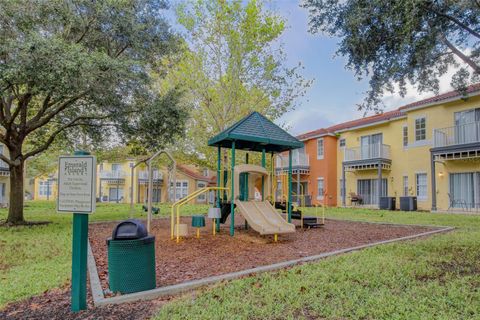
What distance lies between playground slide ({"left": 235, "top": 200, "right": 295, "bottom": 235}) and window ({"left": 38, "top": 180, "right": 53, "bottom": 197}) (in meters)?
45.7

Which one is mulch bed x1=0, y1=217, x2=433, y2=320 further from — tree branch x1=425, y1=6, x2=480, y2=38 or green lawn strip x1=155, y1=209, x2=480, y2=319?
tree branch x1=425, y1=6, x2=480, y2=38

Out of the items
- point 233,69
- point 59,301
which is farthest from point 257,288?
point 233,69

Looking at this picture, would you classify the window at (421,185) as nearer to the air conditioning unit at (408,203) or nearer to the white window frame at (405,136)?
the air conditioning unit at (408,203)

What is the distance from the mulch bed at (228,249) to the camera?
5742 mm

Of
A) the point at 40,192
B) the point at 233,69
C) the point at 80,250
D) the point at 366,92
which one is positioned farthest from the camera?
the point at 40,192

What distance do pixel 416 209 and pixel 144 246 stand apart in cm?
2055

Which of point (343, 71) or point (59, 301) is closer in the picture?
point (59, 301)

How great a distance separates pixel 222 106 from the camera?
20.0 meters

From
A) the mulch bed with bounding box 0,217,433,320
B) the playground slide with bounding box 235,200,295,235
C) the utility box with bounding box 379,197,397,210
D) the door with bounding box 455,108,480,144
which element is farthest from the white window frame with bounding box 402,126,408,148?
the playground slide with bounding box 235,200,295,235

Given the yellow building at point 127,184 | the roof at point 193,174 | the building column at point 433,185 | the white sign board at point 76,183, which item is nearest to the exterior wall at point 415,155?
the building column at point 433,185

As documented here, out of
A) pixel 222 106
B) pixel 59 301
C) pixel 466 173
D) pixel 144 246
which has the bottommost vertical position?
pixel 59 301

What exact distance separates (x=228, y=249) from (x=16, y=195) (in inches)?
384

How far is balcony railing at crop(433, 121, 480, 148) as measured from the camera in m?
18.4

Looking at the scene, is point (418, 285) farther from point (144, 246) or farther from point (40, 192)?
point (40, 192)
